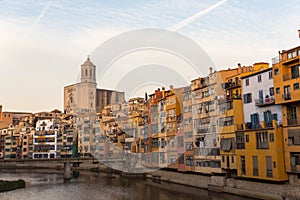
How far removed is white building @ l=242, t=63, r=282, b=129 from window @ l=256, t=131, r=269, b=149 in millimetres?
1198

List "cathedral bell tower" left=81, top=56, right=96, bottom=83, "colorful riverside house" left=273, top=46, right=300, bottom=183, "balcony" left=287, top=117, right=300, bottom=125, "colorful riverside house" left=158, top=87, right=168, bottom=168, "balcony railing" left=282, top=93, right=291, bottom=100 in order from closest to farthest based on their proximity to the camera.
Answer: "colorful riverside house" left=273, top=46, right=300, bottom=183 → "balcony" left=287, top=117, right=300, bottom=125 → "balcony railing" left=282, top=93, right=291, bottom=100 → "colorful riverside house" left=158, top=87, right=168, bottom=168 → "cathedral bell tower" left=81, top=56, right=96, bottom=83

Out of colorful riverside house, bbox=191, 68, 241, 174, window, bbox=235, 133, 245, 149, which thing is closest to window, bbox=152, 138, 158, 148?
colorful riverside house, bbox=191, 68, 241, 174

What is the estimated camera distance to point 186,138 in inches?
1597

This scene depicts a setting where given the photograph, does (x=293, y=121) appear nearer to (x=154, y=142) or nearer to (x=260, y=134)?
(x=260, y=134)

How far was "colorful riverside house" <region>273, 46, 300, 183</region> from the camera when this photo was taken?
26.5 m

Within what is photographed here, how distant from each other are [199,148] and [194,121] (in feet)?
10.8

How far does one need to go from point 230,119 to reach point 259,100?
3.56 m

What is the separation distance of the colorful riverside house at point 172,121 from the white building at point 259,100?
11167 mm

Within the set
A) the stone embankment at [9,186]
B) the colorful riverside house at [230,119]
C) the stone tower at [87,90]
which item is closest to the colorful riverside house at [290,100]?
the colorful riverside house at [230,119]

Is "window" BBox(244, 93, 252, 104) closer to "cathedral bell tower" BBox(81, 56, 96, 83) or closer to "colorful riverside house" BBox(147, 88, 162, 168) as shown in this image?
"colorful riverside house" BBox(147, 88, 162, 168)

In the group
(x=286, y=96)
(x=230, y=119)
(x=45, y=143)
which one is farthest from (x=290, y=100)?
(x=45, y=143)

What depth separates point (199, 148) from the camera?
3791 cm

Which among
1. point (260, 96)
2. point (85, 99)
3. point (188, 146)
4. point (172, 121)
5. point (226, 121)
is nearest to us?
point (260, 96)

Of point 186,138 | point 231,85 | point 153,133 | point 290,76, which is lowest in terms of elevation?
point 186,138
